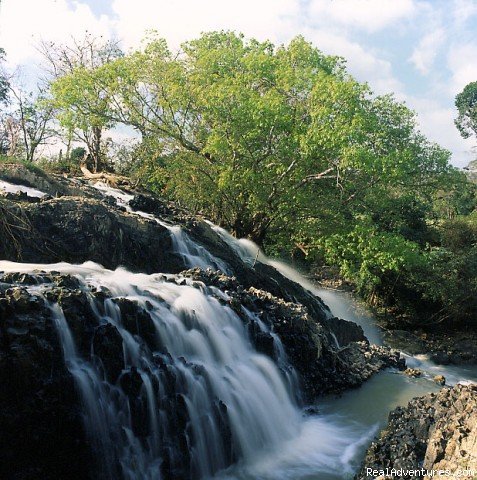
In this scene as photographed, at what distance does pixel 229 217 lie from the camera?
21297 millimetres

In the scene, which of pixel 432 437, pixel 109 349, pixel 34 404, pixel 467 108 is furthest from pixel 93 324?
pixel 467 108

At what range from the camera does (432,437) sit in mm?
6137

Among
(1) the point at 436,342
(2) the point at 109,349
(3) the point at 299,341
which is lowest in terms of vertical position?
(1) the point at 436,342

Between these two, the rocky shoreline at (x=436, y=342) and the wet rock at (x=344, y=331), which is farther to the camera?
the rocky shoreline at (x=436, y=342)

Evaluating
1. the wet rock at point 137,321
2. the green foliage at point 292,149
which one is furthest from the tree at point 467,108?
the wet rock at point 137,321

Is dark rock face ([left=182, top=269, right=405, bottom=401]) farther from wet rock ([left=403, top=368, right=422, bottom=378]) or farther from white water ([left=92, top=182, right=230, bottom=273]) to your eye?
white water ([left=92, top=182, right=230, bottom=273])

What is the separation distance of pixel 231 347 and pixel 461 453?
4237 millimetres

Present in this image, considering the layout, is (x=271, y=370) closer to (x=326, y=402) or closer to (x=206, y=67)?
(x=326, y=402)

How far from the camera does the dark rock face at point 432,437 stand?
560 centimetres

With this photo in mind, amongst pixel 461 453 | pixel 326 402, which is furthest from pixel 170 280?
pixel 461 453

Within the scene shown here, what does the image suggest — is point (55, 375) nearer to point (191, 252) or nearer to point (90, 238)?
point (90, 238)

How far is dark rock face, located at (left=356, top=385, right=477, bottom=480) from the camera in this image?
560 centimetres

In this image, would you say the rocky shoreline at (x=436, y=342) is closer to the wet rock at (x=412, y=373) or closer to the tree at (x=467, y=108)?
the wet rock at (x=412, y=373)

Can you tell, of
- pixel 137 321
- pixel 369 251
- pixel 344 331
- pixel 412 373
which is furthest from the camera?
pixel 369 251
